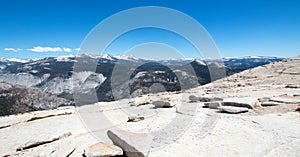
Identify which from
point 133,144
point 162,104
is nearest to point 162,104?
point 162,104

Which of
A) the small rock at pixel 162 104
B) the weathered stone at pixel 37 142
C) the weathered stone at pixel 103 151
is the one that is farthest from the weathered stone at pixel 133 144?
the small rock at pixel 162 104

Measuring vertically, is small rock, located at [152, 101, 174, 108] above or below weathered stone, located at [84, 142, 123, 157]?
below

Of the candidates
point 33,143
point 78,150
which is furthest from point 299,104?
point 33,143

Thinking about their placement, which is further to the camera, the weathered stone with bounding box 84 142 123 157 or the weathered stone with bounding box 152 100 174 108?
the weathered stone with bounding box 152 100 174 108

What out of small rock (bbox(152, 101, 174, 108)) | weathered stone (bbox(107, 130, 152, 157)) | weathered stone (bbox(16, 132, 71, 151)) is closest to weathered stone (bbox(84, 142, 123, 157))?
weathered stone (bbox(107, 130, 152, 157))

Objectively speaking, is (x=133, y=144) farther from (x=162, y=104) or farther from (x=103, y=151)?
(x=162, y=104)

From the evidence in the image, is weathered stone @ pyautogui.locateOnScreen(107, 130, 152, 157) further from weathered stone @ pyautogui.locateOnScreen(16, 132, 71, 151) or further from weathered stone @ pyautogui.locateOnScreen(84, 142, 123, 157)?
weathered stone @ pyautogui.locateOnScreen(16, 132, 71, 151)

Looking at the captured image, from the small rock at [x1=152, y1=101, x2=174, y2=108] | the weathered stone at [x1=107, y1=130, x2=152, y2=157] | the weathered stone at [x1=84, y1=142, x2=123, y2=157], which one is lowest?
the small rock at [x1=152, y1=101, x2=174, y2=108]

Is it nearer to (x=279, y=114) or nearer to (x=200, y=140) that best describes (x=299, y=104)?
(x=279, y=114)

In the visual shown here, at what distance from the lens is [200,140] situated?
1145 cm

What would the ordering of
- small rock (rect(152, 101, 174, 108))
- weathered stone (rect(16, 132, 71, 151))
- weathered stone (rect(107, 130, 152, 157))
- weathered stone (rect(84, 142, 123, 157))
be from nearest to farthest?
weathered stone (rect(107, 130, 152, 157)), weathered stone (rect(84, 142, 123, 157)), weathered stone (rect(16, 132, 71, 151)), small rock (rect(152, 101, 174, 108))

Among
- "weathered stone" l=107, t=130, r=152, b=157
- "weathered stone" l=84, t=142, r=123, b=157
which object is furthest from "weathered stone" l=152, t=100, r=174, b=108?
"weathered stone" l=84, t=142, r=123, b=157

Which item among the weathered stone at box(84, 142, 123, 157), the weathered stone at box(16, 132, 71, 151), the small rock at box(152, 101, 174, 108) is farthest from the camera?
the small rock at box(152, 101, 174, 108)

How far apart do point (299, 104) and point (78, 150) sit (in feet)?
59.3
